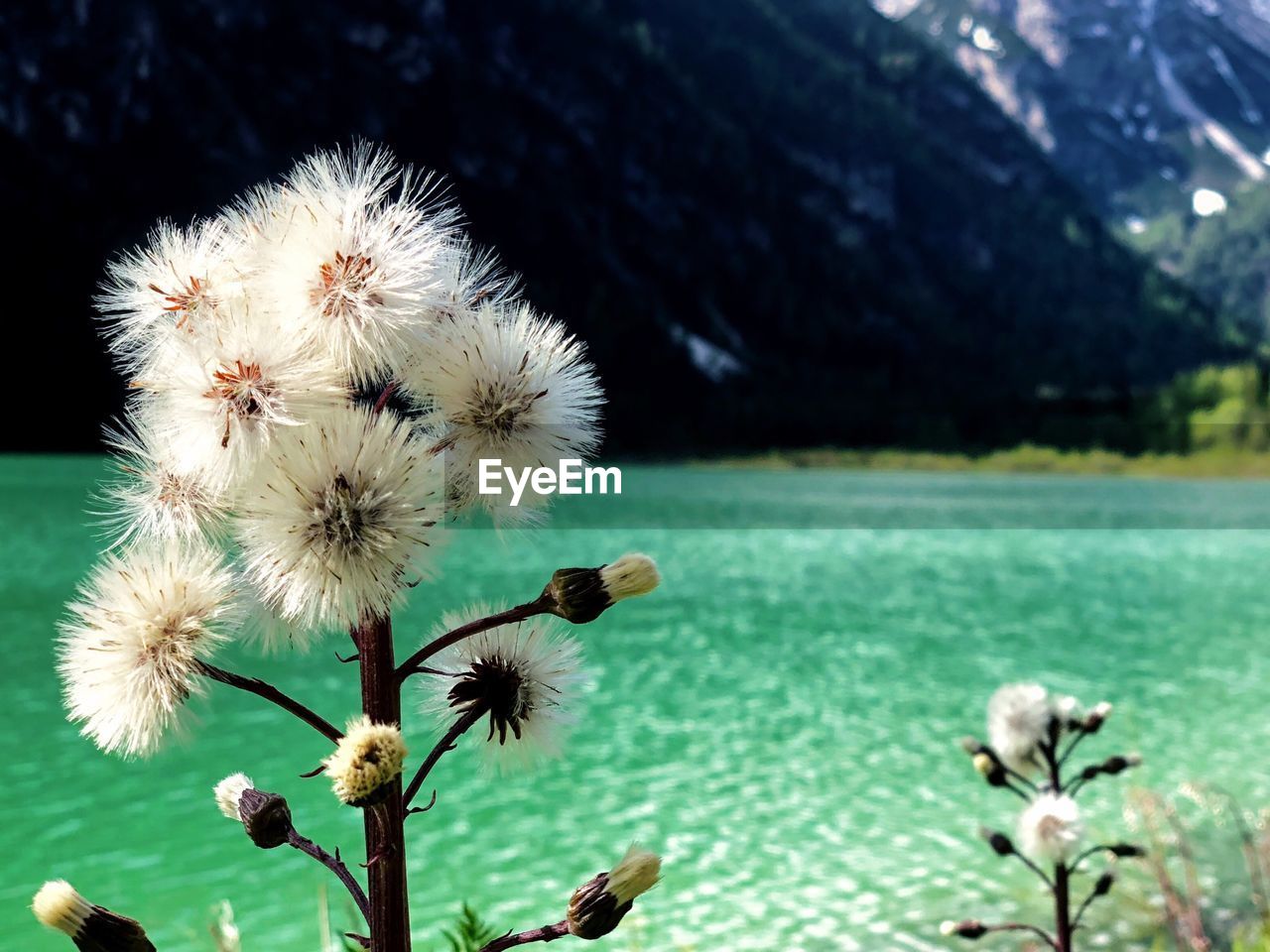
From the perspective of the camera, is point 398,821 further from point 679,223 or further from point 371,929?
point 679,223

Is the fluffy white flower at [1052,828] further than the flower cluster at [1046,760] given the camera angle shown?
Yes

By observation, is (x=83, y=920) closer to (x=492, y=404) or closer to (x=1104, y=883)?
(x=492, y=404)

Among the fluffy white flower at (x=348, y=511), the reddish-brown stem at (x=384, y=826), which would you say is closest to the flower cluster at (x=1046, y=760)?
the reddish-brown stem at (x=384, y=826)

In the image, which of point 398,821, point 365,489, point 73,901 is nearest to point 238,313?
point 365,489

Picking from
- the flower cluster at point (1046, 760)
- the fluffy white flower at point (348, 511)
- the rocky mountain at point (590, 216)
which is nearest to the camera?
the fluffy white flower at point (348, 511)

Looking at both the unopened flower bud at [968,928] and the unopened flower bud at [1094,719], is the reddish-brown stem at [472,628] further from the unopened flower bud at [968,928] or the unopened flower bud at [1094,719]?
the unopened flower bud at [1094,719]

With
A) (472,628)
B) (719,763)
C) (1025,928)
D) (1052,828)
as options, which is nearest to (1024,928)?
(1025,928)

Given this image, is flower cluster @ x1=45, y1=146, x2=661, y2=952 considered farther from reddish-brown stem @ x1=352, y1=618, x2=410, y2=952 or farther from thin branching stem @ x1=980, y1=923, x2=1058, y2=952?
thin branching stem @ x1=980, y1=923, x2=1058, y2=952
